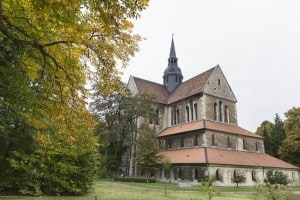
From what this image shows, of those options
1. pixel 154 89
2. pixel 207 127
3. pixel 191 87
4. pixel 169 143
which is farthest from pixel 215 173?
pixel 154 89

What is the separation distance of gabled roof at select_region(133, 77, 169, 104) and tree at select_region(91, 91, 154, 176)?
23.3 ft

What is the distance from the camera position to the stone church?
3200cm

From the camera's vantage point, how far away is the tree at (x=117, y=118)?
37594mm

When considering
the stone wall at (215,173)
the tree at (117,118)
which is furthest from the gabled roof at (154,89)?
the stone wall at (215,173)

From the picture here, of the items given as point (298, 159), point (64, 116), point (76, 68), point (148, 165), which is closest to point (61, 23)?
point (76, 68)

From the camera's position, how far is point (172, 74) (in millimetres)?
50938

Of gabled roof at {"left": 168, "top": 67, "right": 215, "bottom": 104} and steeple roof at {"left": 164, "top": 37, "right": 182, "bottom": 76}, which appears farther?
steeple roof at {"left": 164, "top": 37, "right": 182, "bottom": 76}

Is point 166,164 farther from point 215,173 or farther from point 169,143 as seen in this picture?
point 169,143

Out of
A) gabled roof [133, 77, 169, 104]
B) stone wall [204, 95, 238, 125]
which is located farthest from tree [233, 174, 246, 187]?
gabled roof [133, 77, 169, 104]

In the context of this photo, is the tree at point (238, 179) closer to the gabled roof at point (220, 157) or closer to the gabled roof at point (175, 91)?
the gabled roof at point (220, 157)

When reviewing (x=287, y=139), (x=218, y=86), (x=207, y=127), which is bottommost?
(x=207, y=127)

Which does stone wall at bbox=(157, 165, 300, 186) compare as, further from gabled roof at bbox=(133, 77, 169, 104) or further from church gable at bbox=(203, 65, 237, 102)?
gabled roof at bbox=(133, 77, 169, 104)

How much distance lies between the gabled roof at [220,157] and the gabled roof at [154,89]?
10623mm

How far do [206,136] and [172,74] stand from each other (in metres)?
18.7
